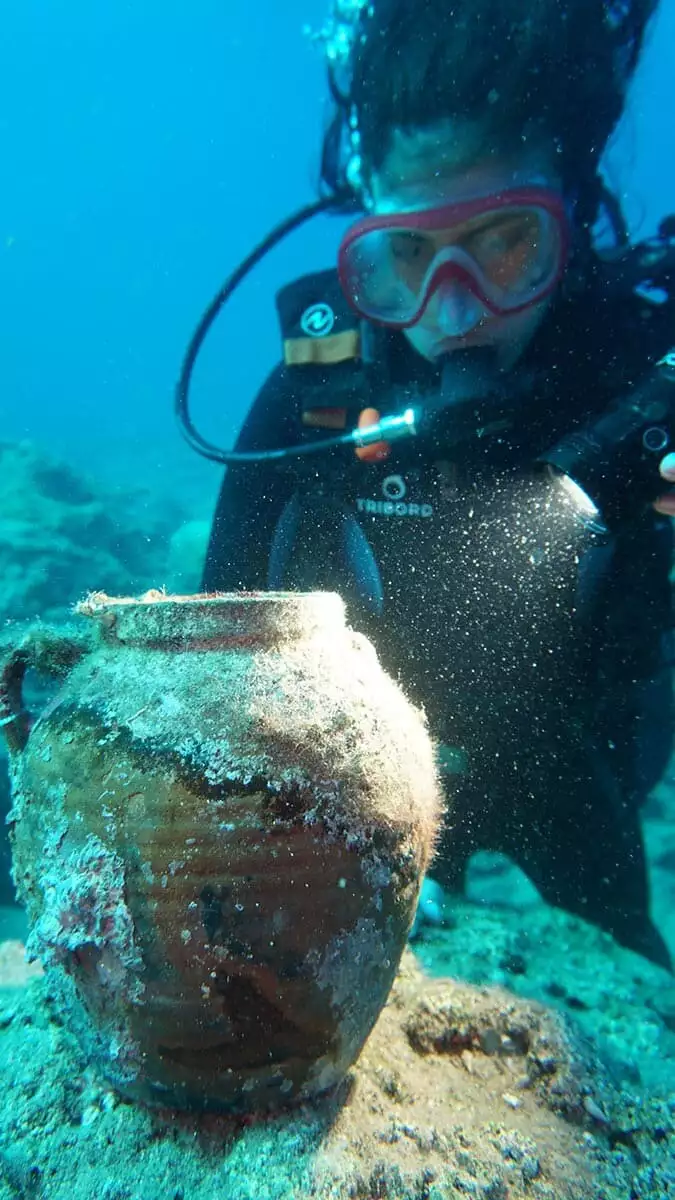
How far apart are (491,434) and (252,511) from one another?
150 centimetres

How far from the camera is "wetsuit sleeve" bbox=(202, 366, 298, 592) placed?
407 centimetres

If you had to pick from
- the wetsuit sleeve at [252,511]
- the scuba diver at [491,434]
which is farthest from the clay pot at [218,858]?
the wetsuit sleeve at [252,511]

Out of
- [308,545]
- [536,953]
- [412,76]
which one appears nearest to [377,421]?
[308,545]

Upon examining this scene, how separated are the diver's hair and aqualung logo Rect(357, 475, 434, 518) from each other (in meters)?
1.58

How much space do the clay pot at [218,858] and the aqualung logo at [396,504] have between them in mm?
2277

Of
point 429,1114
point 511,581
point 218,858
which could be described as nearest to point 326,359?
point 511,581

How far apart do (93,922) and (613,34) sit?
4.17 metres

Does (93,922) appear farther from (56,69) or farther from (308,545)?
(56,69)

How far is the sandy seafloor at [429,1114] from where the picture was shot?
1.35 m

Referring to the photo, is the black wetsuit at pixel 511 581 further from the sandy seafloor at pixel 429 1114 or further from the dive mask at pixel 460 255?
the sandy seafloor at pixel 429 1114

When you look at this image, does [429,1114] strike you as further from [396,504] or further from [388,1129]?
[396,504]

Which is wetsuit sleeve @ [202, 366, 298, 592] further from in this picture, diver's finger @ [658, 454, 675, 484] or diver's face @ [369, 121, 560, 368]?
diver's finger @ [658, 454, 675, 484]

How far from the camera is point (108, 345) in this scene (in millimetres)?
74250

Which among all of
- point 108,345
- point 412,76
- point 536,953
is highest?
point 108,345
